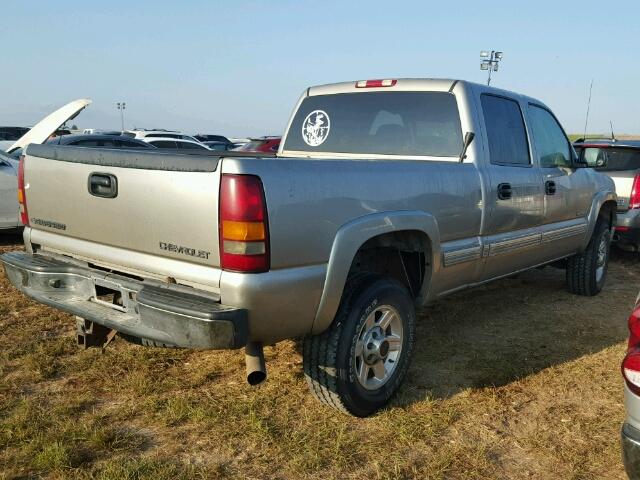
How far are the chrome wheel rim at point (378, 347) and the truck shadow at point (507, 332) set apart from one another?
0.27m

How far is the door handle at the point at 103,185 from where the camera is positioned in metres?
2.84

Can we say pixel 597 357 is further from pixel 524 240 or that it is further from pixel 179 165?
pixel 179 165

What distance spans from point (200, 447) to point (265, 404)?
22.0 inches

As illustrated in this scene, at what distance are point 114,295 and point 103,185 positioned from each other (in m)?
0.58

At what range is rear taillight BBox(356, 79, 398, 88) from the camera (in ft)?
14.1

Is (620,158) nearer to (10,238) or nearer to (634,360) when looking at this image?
(634,360)

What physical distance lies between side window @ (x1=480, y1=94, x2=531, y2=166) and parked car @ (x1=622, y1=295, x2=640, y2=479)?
2083 mm

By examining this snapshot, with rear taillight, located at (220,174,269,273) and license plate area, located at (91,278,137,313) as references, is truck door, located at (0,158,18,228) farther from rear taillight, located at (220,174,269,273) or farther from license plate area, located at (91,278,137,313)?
rear taillight, located at (220,174,269,273)

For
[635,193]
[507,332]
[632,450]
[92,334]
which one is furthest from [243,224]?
[635,193]

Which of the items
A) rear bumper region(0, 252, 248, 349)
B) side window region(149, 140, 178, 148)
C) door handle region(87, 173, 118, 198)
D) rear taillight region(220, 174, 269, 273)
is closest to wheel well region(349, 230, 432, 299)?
rear taillight region(220, 174, 269, 273)

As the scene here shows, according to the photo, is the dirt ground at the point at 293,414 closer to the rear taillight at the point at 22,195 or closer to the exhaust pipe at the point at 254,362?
the exhaust pipe at the point at 254,362

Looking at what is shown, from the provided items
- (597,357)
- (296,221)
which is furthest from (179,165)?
(597,357)

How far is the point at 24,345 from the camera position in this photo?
13.5 ft

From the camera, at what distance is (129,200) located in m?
2.79
